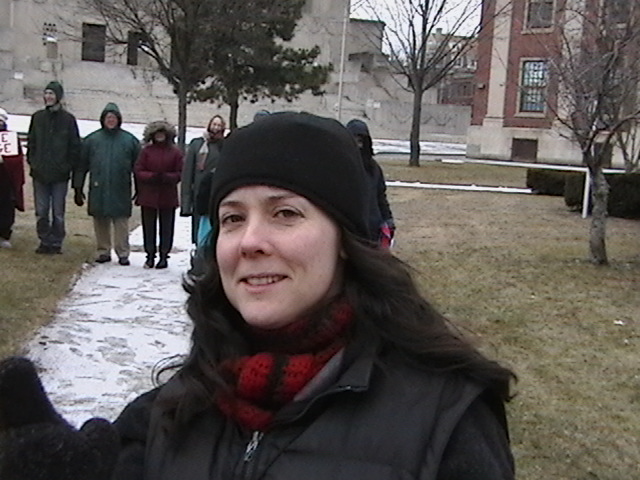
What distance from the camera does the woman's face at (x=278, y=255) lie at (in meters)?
1.71

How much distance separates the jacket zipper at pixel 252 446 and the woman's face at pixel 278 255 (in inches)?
8.3

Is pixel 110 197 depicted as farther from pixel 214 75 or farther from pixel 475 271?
pixel 214 75

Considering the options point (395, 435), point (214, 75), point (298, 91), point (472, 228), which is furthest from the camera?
point (298, 91)

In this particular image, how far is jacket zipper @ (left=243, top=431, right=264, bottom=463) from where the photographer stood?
1603 mm

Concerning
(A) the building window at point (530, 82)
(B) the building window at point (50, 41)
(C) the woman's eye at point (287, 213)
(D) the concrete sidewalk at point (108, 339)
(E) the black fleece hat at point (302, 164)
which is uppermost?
(B) the building window at point (50, 41)

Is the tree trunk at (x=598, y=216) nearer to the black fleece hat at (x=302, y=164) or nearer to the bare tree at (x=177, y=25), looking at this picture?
the black fleece hat at (x=302, y=164)

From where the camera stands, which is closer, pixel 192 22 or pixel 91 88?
pixel 192 22

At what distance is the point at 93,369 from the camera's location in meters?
5.89

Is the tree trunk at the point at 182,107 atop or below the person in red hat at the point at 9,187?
atop

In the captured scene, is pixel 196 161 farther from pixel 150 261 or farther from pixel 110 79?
pixel 110 79

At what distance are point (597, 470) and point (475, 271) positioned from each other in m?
5.73

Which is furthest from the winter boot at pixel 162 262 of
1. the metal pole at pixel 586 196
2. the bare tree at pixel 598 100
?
the metal pole at pixel 586 196

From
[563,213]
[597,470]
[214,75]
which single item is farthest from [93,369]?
[214,75]

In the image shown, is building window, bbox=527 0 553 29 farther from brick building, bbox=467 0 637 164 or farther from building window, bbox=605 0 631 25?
building window, bbox=605 0 631 25
